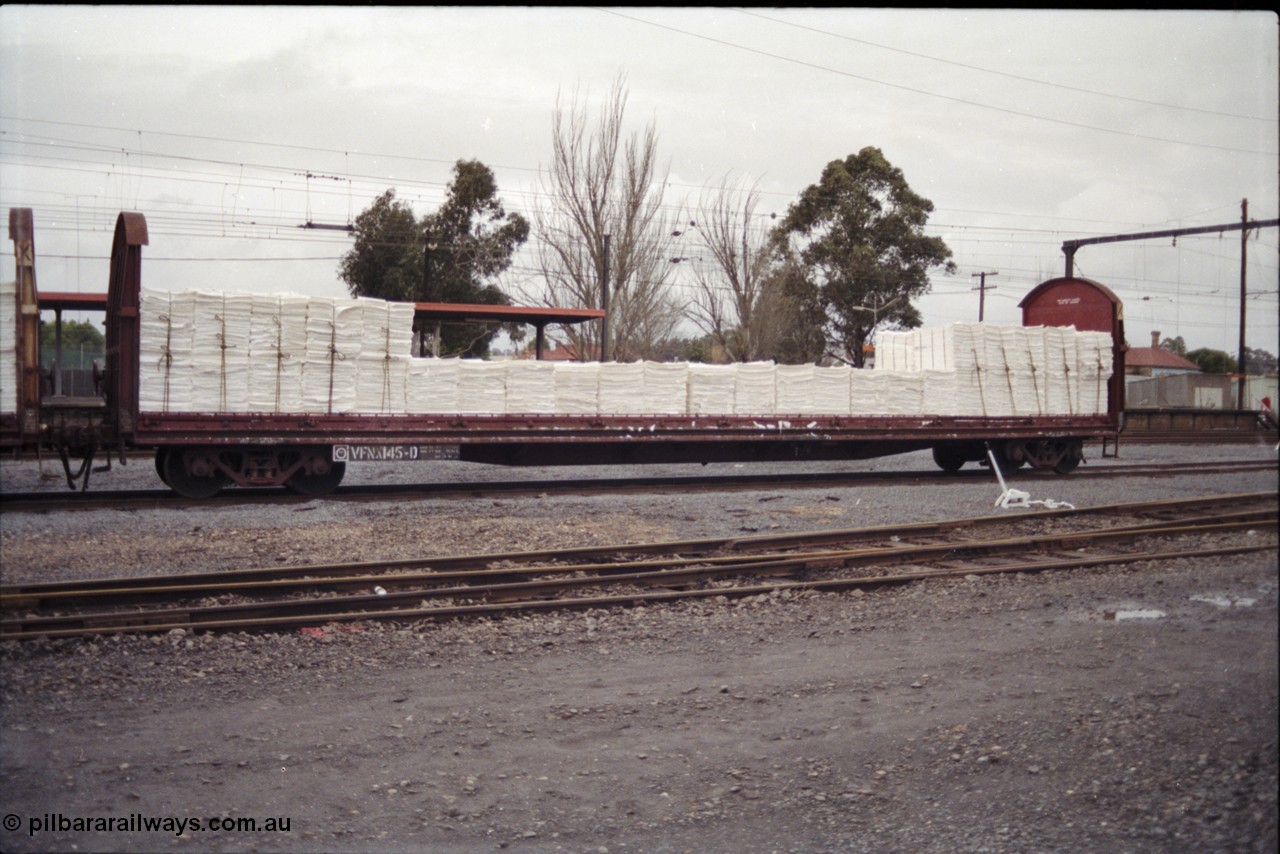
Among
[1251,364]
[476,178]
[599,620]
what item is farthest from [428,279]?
[1251,364]

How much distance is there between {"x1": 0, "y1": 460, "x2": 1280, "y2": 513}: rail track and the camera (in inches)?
499

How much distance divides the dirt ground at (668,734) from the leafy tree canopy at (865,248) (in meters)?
24.9

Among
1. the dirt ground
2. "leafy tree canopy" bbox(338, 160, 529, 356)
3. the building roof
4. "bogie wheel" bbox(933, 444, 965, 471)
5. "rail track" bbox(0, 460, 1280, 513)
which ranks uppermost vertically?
"leafy tree canopy" bbox(338, 160, 529, 356)

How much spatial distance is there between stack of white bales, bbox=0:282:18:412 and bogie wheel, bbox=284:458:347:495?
4268 millimetres

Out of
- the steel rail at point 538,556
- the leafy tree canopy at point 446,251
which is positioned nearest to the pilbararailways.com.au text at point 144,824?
the steel rail at point 538,556

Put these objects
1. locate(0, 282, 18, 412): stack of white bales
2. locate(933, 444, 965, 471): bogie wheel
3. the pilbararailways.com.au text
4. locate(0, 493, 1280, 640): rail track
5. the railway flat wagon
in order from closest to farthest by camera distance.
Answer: the pilbararailways.com.au text
locate(0, 493, 1280, 640): rail track
locate(0, 282, 18, 412): stack of white bales
the railway flat wagon
locate(933, 444, 965, 471): bogie wheel

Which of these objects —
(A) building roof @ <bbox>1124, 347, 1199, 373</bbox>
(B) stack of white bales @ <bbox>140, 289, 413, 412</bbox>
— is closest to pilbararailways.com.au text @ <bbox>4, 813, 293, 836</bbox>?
(B) stack of white bales @ <bbox>140, 289, 413, 412</bbox>

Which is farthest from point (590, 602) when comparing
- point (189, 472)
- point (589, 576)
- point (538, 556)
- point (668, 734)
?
point (189, 472)

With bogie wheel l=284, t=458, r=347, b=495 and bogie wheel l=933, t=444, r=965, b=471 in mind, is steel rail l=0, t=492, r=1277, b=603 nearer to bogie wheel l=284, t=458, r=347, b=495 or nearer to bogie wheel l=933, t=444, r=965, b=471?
bogie wheel l=284, t=458, r=347, b=495

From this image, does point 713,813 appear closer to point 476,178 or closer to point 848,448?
point 848,448

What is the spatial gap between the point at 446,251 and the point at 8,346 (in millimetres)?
16893

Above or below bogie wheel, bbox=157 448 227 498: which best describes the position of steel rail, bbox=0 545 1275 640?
below

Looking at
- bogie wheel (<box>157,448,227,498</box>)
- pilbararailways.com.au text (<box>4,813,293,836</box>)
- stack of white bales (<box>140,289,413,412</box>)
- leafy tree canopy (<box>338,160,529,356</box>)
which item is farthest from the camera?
leafy tree canopy (<box>338,160,529,356</box>)

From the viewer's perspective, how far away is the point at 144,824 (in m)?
4.01
